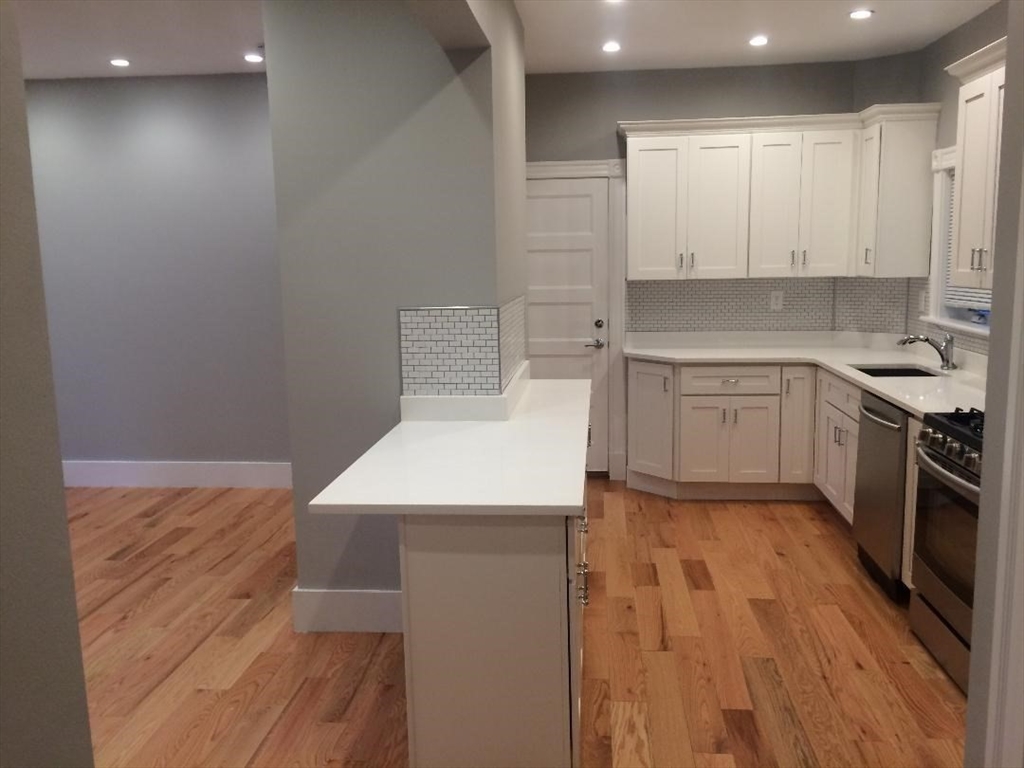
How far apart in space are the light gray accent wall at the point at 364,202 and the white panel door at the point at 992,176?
1.96 m

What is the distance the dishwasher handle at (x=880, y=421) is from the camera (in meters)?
3.37

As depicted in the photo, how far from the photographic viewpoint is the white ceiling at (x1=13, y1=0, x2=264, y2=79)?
3695 mm

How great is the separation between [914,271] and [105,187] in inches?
189

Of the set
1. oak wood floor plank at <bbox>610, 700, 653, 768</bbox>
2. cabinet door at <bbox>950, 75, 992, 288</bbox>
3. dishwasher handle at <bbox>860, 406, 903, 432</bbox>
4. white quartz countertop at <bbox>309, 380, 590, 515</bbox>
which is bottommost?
oak wood floor plank at <bbox>610, 700, 653, 768</bbox>

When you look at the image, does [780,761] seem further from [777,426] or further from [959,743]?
[777,426]

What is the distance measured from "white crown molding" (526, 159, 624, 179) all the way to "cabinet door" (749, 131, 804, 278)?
2.75 feet

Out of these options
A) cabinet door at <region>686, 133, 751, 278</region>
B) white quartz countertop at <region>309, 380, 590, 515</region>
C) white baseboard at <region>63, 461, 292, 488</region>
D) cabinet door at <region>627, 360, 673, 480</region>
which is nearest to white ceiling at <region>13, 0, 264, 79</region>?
white quartz countertop at <region>309, 380, 590, 515</region>

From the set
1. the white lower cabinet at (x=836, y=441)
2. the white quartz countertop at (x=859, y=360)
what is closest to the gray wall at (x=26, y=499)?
the white quartz countertop at (x=859, y=360)

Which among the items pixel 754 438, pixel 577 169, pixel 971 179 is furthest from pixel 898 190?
pixel 577 169

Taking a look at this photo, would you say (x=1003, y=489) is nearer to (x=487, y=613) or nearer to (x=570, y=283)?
(x=487, y=613)

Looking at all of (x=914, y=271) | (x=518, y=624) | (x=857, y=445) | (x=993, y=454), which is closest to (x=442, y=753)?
(x=518, y=624)

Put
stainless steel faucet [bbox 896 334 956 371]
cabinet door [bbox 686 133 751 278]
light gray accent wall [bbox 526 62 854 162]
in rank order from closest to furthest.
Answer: stainless steel faucet [bbox 896 334 956 371] → cabinet door [bbox 686 133 751 278] → light gray accent wall [bbox 526 62 854 162]

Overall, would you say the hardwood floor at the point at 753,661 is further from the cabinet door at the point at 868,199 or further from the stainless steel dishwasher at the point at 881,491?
the cabinet door at the point at 868,199

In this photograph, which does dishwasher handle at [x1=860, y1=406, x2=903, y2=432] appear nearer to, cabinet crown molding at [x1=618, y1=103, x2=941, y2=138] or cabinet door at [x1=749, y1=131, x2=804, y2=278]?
cabinet door at [x1=749, y1=131, x2=804, y2=278]
